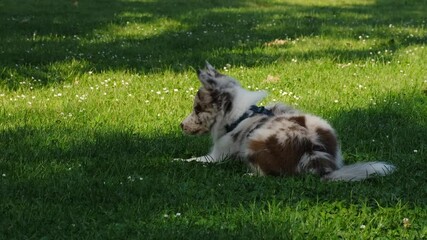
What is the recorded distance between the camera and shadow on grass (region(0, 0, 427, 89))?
11.8 meters

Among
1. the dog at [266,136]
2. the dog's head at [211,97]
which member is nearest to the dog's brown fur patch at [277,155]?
the dog at [266,136]

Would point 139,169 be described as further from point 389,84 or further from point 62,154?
point 389,84

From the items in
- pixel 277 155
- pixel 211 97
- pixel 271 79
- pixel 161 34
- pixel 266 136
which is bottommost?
pixel 161 34

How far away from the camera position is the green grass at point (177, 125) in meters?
4.99

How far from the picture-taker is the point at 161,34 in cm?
1534

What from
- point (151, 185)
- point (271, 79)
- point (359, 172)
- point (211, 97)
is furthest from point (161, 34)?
point (359, 172)

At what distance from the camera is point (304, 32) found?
15.3 m

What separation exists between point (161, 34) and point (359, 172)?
33.1 ft

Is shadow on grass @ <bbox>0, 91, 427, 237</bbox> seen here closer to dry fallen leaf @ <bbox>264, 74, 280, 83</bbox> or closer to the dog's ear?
the dog's ear

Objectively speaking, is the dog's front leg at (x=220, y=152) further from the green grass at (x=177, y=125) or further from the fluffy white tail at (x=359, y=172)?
the fluffy white tail at (x=359, y=172)

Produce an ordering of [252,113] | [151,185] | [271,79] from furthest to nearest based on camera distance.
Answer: [271,79]
[252,113]
[151,185]

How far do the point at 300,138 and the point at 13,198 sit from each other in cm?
252

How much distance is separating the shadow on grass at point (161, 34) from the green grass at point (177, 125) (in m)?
0.06

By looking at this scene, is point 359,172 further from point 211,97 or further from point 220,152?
point 211,97
